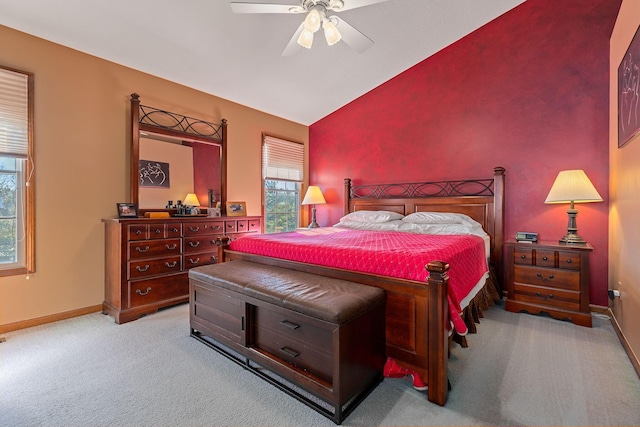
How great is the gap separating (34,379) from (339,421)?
2020 mm

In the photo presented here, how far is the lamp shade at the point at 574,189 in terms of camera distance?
9.18 feet

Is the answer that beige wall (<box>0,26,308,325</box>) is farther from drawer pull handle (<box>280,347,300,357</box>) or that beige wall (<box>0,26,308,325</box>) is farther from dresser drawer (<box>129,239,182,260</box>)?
drawer pull handle (<box>280,347,300,357</box>)

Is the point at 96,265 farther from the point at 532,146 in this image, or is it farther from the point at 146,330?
the point at 532,146

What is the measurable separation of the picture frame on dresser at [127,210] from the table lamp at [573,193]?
4.40 m

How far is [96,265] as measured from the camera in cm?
313

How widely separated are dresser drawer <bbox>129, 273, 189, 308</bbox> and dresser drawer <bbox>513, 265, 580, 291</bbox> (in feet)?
12.0

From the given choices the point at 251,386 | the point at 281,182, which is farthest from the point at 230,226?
the point at 251,386

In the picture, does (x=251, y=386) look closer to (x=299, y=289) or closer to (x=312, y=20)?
(x=299, y=289)

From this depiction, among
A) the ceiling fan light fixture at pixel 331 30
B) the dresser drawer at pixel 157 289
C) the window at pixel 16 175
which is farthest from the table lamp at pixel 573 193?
the window at pixel 16 175

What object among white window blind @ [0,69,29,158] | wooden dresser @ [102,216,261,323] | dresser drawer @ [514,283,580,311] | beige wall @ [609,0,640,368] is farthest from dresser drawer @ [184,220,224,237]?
beige wall @ [609,0,640,368]

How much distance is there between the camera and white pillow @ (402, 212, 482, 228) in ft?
11.4

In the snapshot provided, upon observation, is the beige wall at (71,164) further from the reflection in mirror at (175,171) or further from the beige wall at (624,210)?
the beige wall at (624,210)

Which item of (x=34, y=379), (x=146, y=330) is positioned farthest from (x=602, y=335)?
(x=34, y=379)

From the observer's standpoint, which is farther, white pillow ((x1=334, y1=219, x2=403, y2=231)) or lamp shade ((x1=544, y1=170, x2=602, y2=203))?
white pillow ((x1=334, y1=219, x2=403, y2=231))
